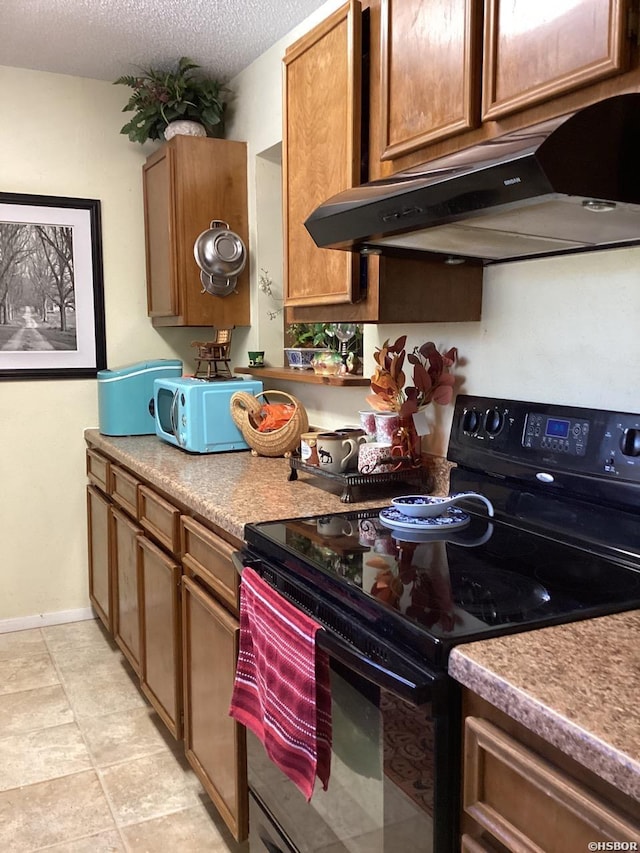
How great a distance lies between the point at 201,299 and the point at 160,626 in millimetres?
1381

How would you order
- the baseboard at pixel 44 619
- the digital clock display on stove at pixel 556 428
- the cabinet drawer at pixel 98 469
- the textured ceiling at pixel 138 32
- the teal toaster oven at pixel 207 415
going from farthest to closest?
the baseboard at pixel 44 619 → the cabinet drawer at pixel 98 469 → the teal toaster oven at pixel 207 415 → the textured ceiling at pixel 138 32 → the digital clock display on stove at pixel 556 428

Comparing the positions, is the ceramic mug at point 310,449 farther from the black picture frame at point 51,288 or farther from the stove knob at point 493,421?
the black picture frame at point 51,288

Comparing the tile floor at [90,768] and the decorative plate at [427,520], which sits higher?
the decorative plate at [427,520]

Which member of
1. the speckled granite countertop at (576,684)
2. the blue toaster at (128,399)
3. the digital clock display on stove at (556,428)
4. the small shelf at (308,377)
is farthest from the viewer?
the blue toaster at (128,399)

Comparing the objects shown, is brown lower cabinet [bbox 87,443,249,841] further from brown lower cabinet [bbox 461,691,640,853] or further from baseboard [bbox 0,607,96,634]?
brown lower cabinet [bbox 461,691,640,853]

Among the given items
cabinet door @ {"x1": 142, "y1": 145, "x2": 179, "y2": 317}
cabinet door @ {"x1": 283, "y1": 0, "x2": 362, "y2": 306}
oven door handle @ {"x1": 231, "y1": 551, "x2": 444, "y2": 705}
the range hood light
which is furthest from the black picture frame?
the range hood light

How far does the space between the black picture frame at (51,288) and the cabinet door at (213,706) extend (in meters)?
1.69

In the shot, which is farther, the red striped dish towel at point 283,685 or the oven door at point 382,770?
the red striped dish towel at point 283,685

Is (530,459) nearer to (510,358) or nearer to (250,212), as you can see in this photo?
(510,358)

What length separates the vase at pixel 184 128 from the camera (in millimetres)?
3018

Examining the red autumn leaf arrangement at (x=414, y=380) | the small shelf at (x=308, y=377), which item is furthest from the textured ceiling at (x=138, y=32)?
the red autumn leaf arrangement at (x=414, y=380)

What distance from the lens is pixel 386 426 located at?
6.26ft

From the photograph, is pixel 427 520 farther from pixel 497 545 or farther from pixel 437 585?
pixel 437 585

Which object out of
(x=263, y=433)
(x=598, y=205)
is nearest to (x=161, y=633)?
(x=263, y=433)
